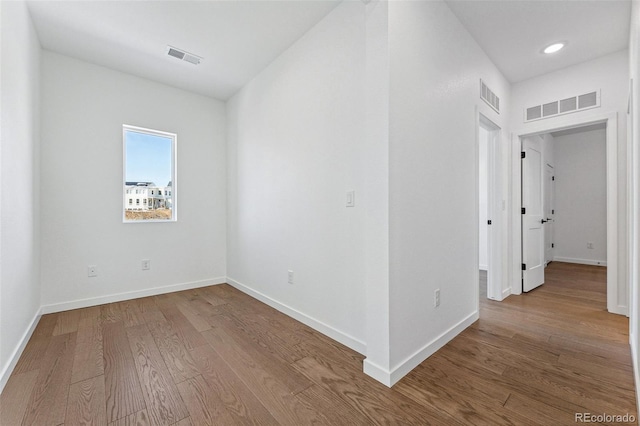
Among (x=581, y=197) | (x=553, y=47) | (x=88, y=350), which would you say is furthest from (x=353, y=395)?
(x=581, y=197)

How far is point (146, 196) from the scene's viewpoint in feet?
11.7

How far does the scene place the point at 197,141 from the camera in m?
3.92

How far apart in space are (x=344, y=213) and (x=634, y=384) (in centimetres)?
205

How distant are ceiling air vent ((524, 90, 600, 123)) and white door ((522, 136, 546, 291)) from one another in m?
0.32

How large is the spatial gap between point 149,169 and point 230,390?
306cm

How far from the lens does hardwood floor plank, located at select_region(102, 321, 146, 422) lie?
1490 millimetres

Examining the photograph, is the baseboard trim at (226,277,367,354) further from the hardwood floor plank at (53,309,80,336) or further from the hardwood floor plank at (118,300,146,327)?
the hardwood floor plank at (53,309,80,336)

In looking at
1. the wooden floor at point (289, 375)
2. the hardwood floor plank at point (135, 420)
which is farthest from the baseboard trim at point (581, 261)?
→ the hardwood floor plank at point (135, 420)

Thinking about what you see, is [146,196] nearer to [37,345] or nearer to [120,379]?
[37,345]

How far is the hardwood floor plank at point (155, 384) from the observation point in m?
1.44

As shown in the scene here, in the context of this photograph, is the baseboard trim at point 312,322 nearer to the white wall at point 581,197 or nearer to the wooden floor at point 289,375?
the wooden floor at point 289,375

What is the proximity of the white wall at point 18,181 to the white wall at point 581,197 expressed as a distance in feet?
27.3

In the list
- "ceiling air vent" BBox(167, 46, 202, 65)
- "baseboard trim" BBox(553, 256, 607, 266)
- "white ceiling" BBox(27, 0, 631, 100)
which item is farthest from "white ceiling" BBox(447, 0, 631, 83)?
"baseboard trim" BBox(553, 256, 607, 266)

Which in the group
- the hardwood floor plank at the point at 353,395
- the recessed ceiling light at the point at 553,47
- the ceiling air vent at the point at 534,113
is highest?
the recessed ceiling light at the point at 553,47
